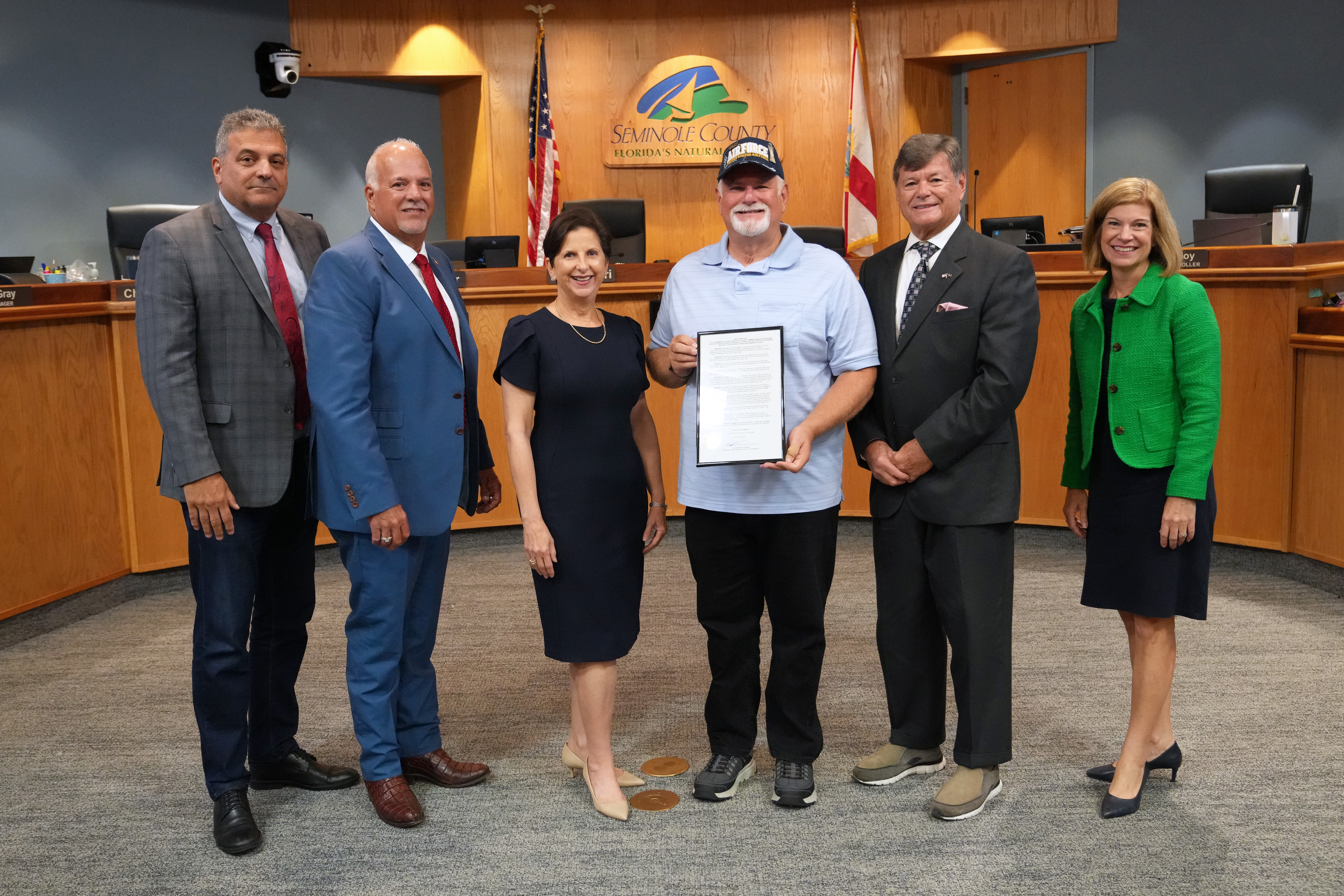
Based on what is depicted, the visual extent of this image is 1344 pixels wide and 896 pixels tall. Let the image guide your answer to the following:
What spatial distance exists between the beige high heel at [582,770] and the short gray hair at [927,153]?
1.59 meters

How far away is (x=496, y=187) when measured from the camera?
845cm

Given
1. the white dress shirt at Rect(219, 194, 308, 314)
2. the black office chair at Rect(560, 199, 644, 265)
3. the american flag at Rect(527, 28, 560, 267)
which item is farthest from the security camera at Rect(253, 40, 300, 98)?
the white dress shirt at Rect(219, 194, 308, 314)

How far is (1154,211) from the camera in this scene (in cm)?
238

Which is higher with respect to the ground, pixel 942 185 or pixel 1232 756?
pixel 942 185

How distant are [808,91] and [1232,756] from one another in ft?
21.5

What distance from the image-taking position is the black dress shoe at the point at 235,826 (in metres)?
2.40

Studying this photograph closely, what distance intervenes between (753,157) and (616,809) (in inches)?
60.7

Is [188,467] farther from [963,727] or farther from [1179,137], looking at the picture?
[1179,137]

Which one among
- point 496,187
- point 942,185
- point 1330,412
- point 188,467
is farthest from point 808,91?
point 188,467

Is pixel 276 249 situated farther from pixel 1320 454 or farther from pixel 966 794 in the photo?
pixel 1320 454

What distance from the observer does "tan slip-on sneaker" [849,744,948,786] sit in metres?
2.67

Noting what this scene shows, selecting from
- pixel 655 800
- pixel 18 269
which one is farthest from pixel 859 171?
pixel 655 800

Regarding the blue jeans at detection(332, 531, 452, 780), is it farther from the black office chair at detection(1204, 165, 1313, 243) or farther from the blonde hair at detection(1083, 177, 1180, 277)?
the black office chair at detection(1204, 165, 1313, 243)

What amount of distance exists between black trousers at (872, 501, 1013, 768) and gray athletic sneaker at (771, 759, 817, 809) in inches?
11.9
